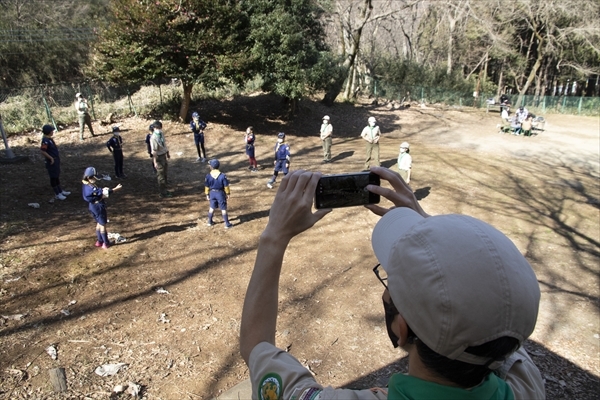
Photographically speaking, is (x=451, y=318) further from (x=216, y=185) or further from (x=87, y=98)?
(x=87, y=98)

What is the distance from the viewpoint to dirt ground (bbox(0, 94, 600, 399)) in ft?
14.9

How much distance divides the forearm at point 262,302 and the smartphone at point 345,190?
0.40 metres

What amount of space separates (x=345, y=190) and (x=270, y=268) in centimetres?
56

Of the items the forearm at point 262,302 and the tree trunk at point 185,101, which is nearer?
the forearm at point 262,302

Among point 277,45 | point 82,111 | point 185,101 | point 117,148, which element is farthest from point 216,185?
point 277,45

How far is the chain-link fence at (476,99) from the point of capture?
28.9 meters

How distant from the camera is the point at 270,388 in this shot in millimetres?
1111

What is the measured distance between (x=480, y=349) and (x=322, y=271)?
19.6 ft

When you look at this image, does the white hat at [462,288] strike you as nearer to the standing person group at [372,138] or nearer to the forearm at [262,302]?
the forearm at [262,302]

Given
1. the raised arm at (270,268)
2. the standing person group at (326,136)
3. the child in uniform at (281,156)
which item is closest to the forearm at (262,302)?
the raised arm at (270,268)

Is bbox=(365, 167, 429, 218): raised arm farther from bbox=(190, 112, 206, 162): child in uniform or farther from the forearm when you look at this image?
bbox=(190, 112, 206, 162): child in uniform

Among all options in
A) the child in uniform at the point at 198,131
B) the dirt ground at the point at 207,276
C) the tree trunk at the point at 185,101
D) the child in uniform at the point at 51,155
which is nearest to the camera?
the dirt ground at the point at 207,276

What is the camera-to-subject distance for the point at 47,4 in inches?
983

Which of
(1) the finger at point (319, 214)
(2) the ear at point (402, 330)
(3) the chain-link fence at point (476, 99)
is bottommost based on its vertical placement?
(3) the chain-link fence at point (476, 99)
